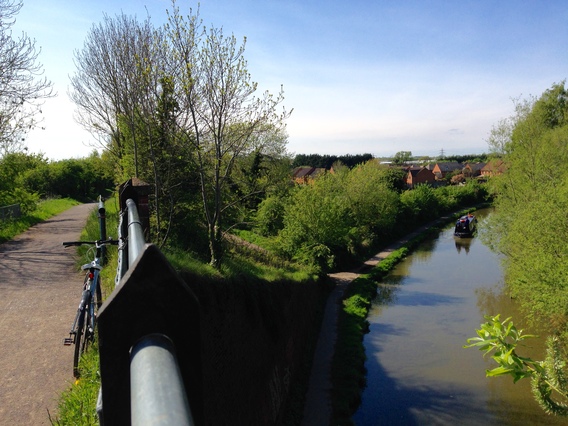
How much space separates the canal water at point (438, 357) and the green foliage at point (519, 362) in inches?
225

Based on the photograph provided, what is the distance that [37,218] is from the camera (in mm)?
19000

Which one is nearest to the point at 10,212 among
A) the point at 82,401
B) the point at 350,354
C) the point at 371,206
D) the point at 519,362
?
the point at 350,354

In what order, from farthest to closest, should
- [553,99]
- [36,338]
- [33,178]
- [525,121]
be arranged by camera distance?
[33,178], [553,99], [525,121], [36,338]

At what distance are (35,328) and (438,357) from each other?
13.5 meters

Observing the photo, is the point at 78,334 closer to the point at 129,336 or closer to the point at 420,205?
the point at 129,336

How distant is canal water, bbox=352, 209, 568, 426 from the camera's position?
12430 mm

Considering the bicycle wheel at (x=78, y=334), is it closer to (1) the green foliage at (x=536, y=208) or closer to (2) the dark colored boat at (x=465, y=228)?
(1) the green foliage at (x=536, y=208)

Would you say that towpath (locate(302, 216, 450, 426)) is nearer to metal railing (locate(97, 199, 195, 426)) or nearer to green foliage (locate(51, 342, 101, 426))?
green foliage (locate(51, 342, 101, 426))

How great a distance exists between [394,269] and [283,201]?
8401mm

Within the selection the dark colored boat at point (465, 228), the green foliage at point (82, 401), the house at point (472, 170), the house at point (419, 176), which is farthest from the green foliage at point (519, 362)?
the house at point (472, 170)

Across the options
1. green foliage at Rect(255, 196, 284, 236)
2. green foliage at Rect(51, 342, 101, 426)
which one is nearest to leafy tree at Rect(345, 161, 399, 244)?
green foliage at Rect(255, 196, 284, 236)

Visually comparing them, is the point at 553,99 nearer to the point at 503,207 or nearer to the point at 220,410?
the point at 503,207

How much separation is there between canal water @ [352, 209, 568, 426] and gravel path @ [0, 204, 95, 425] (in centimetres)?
739

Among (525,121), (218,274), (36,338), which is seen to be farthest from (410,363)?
(525,121)
